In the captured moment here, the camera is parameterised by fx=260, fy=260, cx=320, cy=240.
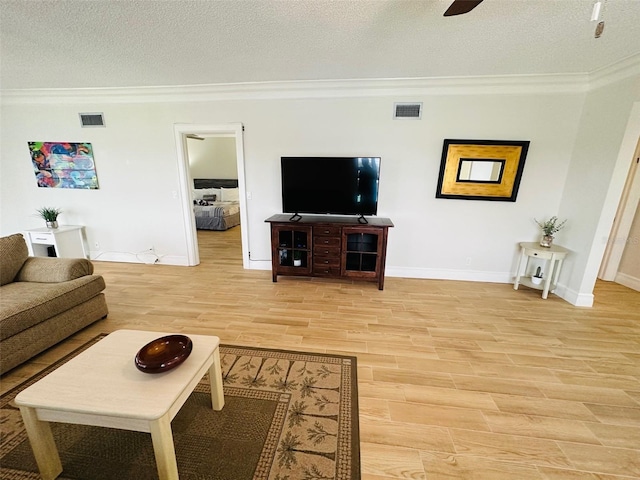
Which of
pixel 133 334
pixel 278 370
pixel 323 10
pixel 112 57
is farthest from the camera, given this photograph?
pixel 112 57

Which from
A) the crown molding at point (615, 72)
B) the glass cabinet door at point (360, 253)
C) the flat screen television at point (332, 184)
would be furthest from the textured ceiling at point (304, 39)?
the glass cabinet door at point (360, 253)

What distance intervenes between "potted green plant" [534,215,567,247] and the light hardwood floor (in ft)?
2.23

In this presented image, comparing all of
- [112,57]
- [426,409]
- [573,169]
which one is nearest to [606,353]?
[426,409]

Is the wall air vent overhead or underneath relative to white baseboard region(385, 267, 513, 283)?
overhead

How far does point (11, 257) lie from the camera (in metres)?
2.43

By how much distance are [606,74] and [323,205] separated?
3.35 metres

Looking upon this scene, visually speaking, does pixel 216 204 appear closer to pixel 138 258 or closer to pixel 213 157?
pixel 213 157

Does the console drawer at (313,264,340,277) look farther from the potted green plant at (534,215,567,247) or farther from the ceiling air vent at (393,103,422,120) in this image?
the potted green plant at (534,215,567,247)

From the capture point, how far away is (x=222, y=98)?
3557 millimetres

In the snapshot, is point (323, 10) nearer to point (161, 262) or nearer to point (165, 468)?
point (165, 468)

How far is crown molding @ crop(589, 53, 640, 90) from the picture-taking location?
8.11ft

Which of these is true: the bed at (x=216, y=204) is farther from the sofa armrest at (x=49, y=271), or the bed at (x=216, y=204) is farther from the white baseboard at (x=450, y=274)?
the white baseboard at (x=450, y=274)

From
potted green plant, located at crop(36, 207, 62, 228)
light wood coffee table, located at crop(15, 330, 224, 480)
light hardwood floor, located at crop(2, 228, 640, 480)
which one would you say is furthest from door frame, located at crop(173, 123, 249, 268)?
light wood coffee table, located at crop(15, 330, 224, 480)

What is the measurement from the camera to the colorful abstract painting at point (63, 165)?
4.00 meters
